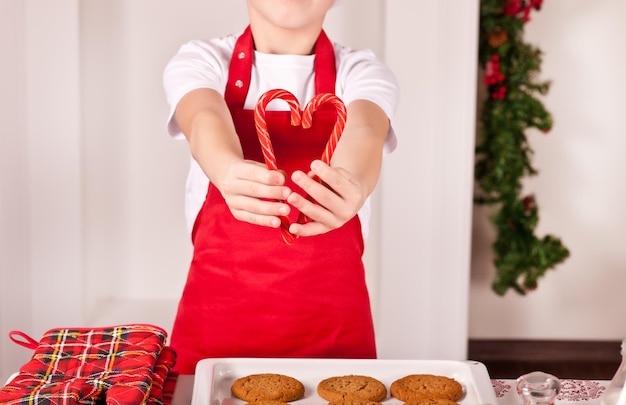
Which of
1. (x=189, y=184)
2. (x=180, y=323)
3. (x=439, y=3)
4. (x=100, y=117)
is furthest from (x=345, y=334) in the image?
(x=100, y=117)

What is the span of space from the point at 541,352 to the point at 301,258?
2237 mm

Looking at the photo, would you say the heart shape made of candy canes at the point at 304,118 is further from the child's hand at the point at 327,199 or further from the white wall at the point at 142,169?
the white wall at the point at 142,169

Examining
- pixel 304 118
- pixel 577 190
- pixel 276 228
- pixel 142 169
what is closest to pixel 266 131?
pixel 304 118

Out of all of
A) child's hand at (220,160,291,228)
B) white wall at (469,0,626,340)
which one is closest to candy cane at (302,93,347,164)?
Answer: child's hand at (220,160,291,228)

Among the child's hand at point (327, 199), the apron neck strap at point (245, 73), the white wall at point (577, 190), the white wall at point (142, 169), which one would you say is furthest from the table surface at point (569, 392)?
the white wall at point (577, 190)

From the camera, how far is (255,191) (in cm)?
127

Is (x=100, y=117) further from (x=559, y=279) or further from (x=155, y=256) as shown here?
(x=559, y=279)

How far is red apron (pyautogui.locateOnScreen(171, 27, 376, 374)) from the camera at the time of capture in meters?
1.62

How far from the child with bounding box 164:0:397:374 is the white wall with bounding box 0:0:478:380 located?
1.23m

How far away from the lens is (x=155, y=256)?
324cm

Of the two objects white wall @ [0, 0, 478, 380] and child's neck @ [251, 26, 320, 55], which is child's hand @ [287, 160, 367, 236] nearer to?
child's neck @ [251, 26, 320, 55]

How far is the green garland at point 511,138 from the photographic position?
324cm

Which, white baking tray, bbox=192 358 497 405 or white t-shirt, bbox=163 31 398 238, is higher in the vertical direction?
white t-shirt, bbox=163 31 398 238

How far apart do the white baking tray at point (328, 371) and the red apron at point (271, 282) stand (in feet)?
0.94
